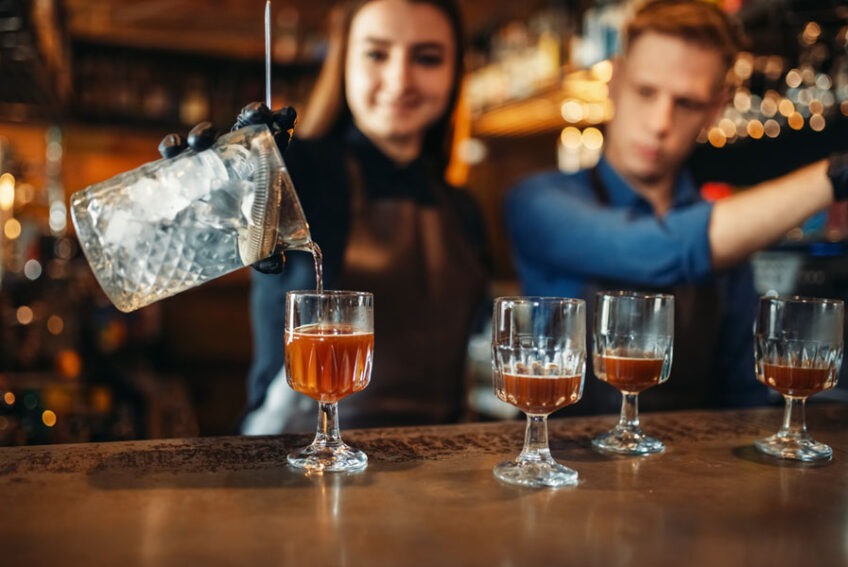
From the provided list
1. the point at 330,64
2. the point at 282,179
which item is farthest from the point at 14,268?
the point at 282,179

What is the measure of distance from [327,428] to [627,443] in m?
0.43

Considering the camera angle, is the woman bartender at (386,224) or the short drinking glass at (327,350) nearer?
the short drinking glass at (327,350)

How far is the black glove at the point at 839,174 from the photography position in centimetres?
135

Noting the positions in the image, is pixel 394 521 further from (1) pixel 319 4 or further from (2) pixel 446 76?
(1) pixel 319 4

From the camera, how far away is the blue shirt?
61.4 inches

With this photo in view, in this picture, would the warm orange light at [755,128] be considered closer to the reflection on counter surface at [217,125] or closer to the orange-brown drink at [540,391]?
the reflection on counter surface at [217,125]

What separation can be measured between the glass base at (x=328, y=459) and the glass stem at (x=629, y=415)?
0.40 metres

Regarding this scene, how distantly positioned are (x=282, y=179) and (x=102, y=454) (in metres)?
0.44

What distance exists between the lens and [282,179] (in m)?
0.92

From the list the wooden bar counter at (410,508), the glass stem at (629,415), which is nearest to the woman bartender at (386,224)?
the wooden bar counter at (410,508)

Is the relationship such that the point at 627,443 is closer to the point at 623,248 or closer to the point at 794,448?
the point at 794,448

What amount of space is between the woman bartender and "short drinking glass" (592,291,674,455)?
1.87ft

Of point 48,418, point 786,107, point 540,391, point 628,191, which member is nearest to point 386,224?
point 628,191

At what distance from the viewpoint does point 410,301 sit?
1.68 metres
